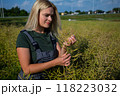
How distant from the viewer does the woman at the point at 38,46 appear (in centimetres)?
103

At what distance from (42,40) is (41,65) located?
325 millimetres

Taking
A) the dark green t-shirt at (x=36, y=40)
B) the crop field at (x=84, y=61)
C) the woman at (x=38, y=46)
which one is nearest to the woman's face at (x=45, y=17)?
the woman at (x=38, y=46)

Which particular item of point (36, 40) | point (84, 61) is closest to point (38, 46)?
point (36, 40)

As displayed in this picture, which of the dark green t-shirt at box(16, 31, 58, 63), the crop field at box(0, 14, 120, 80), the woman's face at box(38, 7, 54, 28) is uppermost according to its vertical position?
the woman's face at box(38, 7, 54, 28)

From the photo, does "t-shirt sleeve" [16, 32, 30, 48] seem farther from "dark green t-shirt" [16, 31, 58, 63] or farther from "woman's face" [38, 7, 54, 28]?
"woman's face" [38, 7, 54, 28]

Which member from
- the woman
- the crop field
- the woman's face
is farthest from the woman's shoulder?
the crop field

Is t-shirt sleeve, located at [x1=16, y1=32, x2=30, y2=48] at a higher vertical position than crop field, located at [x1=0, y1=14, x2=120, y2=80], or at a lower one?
higher

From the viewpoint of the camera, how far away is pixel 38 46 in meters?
1.16

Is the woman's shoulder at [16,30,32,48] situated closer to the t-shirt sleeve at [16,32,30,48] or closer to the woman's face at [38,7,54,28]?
the t-shirt sleeve at [16,32,30,48]

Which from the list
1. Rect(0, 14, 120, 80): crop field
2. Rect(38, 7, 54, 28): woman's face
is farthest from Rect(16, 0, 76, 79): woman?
Rect(0, 14, 120, 80): crop field

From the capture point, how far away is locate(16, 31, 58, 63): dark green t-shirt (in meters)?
1.07

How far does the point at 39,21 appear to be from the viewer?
1.19 meters

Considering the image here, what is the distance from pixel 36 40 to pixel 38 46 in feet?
0.26

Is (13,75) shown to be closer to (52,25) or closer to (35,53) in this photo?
(35,53)
